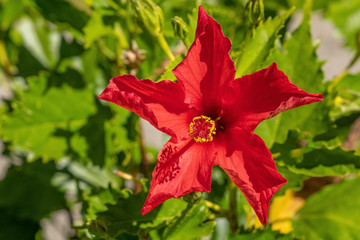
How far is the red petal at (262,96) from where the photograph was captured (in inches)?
19.8

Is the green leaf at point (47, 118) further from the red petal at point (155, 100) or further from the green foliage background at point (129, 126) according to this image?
the red petal at point (155, 100)

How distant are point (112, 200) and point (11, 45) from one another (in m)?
0.83

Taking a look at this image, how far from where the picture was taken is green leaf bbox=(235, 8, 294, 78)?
2.01 feet

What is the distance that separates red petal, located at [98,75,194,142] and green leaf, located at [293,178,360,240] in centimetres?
49

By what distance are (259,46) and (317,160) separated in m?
0.24

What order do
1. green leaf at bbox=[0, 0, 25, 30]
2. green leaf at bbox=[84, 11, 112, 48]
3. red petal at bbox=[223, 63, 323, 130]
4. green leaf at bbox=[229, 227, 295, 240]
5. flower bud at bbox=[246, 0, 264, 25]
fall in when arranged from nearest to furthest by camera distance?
red petal at bbox=[223, 63, 323, 130], flower bud at bbox=[246, 0, 264, 25], green leaf at bbox=[229, 227, 295, 240], green leaf at bbox=[84, 11, 112, 48], green leaf at bbox=[0, 0, 25, 30]

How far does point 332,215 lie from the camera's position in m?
0.92

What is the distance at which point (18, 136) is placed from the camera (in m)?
0.96

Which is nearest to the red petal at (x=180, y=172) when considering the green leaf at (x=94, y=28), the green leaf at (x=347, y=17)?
the green leaf at (x=94, y=28)

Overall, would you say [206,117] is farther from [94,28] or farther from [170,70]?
[94,28]

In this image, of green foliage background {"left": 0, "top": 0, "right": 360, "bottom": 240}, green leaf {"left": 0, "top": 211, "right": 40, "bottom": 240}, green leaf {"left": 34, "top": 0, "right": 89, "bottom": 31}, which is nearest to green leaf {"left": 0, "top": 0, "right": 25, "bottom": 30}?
green foliage background {"left": 0, "top": 0, "right": 360, "bottom": 240}

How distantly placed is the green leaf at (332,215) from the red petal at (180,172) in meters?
0.46

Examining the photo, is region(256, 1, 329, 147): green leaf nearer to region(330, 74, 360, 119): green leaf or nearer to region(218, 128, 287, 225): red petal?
region(330, 74, 360, 119): green leaf

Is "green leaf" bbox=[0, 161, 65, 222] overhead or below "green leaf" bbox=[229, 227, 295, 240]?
overhead
